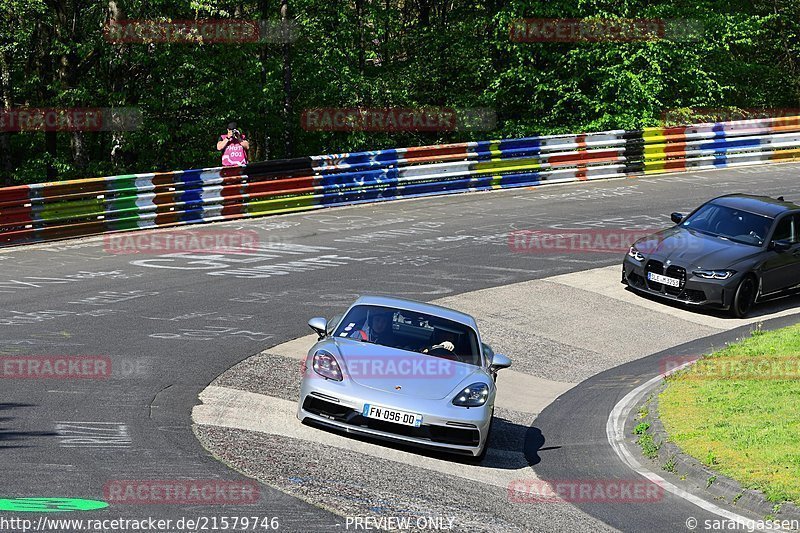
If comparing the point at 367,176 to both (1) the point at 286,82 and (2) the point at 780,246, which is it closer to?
(1) the point at 286,82

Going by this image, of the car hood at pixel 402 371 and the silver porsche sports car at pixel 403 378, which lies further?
the car hood at pixel 402 371

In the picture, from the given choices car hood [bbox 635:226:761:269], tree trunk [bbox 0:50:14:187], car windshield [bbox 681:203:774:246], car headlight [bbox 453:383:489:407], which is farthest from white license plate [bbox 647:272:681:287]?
tree trunk [bbox 0:50:14:187]

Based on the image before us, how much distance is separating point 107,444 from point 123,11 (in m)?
18.4

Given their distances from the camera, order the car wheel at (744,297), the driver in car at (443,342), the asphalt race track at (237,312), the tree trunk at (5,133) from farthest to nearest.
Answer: the tree trunk at (5,133)
the car wheel at (744,297)
the driver in car at (443,342)
the asphalt race track at (237,312)

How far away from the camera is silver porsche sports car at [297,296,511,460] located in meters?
9.59

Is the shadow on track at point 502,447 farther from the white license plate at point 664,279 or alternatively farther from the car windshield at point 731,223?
the car windshield at point 731,223

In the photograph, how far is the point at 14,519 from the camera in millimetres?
6945

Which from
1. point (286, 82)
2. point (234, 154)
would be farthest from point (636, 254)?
point (286, 82)

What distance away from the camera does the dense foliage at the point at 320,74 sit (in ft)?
85.0

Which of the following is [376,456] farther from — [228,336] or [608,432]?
[228,336]

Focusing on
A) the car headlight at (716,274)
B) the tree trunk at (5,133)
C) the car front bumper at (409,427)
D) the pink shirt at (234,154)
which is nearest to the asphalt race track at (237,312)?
the car front bumper at (409,427)

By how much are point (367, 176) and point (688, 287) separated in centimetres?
910

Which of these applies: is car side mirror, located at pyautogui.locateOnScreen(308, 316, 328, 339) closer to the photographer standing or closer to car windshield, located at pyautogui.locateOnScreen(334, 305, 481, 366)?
car windshield, located at pyautogui.locateOnScreen(334, 305, 481, 366)

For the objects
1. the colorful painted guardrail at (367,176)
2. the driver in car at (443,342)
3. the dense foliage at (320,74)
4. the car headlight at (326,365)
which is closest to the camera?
the car headlight at (326,365)
